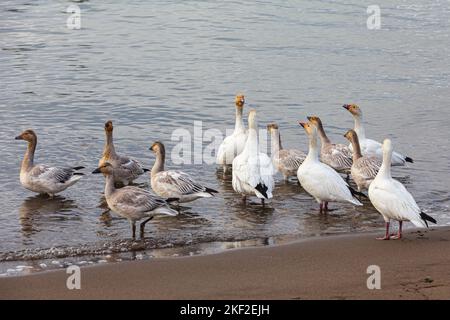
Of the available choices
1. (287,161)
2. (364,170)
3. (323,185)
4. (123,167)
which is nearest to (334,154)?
(287,161)

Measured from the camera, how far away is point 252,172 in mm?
12547

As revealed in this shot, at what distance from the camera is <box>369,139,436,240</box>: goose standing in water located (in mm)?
10469

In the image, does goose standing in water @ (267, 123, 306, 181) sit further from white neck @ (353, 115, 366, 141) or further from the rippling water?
white neck @ (353, 115, 366, 141)

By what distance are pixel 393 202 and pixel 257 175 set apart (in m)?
2.38

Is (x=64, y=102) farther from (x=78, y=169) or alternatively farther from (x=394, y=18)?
(x=394, y=18)

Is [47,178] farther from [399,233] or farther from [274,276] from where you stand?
[399,233]

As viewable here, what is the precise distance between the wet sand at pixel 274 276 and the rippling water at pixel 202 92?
35.3 inches

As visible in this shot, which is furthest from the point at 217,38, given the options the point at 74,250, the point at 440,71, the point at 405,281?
the point at 405,281

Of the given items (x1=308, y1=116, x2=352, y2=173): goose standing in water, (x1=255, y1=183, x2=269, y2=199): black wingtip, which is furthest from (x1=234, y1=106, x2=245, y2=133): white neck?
(x1=255, y1=183, x2=269, y2=199): black wingtip

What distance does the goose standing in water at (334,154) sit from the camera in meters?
14.1

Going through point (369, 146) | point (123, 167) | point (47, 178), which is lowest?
point (47, 178)

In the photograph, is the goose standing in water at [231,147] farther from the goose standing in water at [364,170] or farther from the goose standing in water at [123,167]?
the goose standing in water at [364,170]

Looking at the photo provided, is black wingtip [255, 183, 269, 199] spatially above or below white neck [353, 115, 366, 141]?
below

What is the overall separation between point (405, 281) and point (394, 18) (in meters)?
18.2
